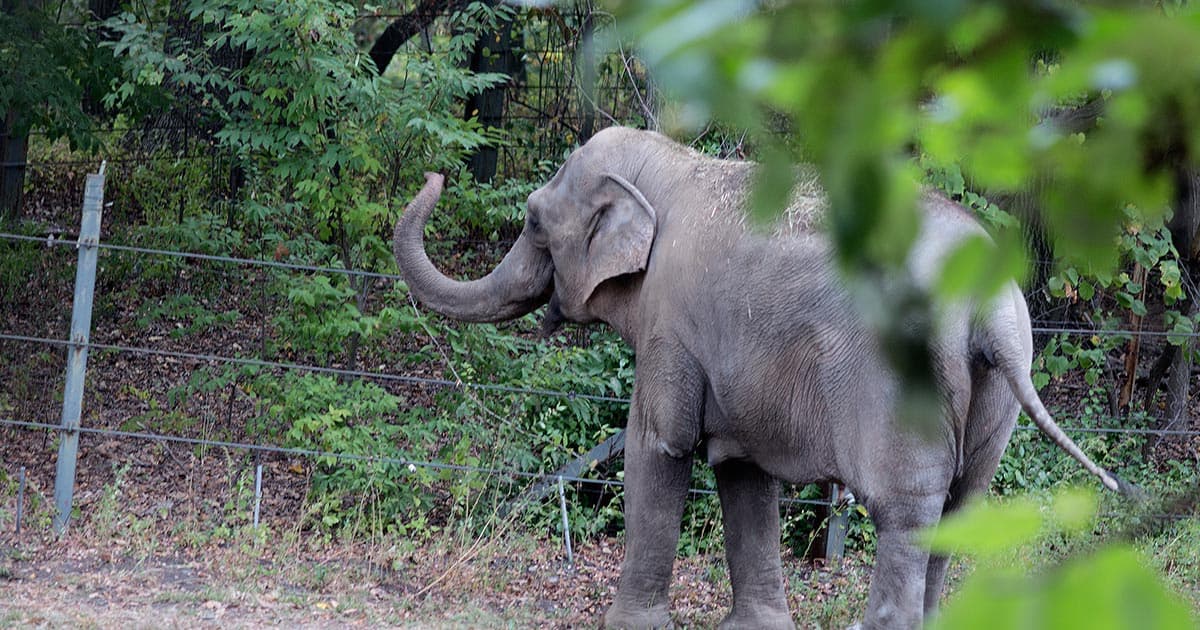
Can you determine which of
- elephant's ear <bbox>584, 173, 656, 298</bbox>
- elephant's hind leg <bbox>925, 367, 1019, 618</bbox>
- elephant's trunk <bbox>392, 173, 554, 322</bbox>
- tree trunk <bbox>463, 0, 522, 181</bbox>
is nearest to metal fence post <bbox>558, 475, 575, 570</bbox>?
elephant's trunk <bbox>392, 173, 554, 322</bbox>

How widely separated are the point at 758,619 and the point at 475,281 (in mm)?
2057

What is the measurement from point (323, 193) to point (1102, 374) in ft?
19.0

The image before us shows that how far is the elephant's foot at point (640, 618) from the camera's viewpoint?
5.83 metres

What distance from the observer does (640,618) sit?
19.1ft

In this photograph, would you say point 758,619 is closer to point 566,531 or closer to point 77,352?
point 566,531

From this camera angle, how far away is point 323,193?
7.99 meters

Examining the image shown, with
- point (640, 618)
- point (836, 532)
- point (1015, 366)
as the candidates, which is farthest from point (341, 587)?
point (1015, 366)

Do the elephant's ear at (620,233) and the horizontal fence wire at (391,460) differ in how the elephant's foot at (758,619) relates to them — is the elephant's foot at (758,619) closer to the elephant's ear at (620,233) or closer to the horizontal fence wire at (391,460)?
the horizontal fence wire at (391,460)

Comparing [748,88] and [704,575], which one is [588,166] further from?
[748,88]

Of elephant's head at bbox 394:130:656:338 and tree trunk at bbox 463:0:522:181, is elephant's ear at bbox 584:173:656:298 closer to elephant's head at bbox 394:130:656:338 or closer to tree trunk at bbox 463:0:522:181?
elephant's head at bbox 394:130:656:338

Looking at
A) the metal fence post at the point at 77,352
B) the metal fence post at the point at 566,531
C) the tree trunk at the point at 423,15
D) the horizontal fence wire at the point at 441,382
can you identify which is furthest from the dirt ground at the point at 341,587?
the tree trunk at the point at 423,15

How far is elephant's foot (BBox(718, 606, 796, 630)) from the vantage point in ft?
19.4

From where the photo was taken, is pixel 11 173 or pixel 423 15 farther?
pixel 11 173

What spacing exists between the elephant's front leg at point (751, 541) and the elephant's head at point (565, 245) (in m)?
0.98
